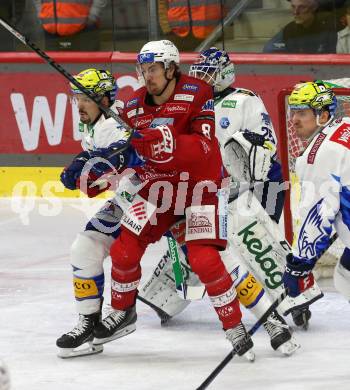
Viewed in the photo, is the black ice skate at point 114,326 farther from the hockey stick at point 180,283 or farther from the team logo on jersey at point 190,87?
the team logo on jersey at point 190,87

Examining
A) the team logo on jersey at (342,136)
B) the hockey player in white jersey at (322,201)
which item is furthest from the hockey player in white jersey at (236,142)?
the team logo on jersey at (342,136)

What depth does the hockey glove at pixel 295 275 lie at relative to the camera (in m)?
4.99

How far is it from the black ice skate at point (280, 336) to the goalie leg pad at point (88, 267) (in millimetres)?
729

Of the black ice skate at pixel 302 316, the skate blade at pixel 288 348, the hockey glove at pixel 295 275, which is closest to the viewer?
the hockey glove at pixel 295 275

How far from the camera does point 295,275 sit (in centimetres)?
502

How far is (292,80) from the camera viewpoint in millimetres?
8953

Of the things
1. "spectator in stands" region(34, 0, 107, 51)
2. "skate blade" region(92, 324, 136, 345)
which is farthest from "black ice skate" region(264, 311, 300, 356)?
"spectator in stands" region(34, 0, 107, 51)

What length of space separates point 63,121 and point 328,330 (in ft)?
12.8

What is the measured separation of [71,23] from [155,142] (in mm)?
4458

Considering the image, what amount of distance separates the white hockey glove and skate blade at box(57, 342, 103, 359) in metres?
1.08

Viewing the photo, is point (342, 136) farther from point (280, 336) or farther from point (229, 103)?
point (229, 103)

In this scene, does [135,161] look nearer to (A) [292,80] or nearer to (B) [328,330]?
(B) [328,330]

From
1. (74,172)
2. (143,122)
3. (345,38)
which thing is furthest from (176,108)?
→ (345,38)

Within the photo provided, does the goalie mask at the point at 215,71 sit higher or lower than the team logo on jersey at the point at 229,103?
higher
